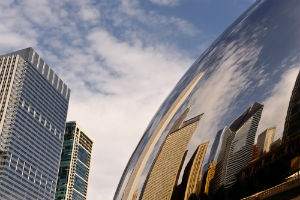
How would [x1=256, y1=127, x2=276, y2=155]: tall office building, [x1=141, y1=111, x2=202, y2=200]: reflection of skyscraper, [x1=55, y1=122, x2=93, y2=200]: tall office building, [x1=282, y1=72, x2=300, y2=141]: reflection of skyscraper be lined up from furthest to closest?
1. [x1=55, y1=122, x2=93, y2=200]: tall office building
2. [x1=141, y1=111, x2=202, y2=200]: reflection of skyscraper
3. [x1=256, y1=127, x2=276, y2=155]: tall office building
4. [x1=282, y1=72, x2=300, y2=141]: reflection of skyscraper

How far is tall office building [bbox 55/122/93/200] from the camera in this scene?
485 ft

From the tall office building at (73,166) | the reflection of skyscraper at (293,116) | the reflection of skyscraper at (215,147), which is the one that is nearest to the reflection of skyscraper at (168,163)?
the reflection of skyscraper at (215,147)

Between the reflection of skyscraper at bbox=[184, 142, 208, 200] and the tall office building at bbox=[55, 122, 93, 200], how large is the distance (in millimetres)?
144578

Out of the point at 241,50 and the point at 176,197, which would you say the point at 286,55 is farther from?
the point at 176,197

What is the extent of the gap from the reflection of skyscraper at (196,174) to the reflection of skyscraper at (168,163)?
16 cm

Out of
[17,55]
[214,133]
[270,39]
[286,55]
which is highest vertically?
[17,55]

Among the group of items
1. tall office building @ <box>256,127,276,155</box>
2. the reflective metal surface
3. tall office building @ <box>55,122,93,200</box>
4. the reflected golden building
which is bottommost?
the reflected golden building

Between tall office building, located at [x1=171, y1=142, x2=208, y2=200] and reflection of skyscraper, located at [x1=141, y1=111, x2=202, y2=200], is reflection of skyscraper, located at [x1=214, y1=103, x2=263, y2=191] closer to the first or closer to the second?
tall office building, located at [x1=171, y1=142, x2=208, y2=200]

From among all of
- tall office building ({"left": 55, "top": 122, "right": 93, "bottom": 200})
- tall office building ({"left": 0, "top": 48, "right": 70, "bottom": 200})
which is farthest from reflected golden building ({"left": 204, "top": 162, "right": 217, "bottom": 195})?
tall office building ({"left": 55, "top": 122, "right": 93, "bottom": 200})

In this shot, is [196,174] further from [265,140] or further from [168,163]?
[265,140]

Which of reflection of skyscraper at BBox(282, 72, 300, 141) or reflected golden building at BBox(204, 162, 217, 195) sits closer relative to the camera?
reflection of skyscraper at BBox(282, 72, 300, 141)

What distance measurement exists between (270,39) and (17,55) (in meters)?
132

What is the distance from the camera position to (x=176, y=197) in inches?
126

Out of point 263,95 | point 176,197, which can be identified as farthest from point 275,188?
point 176,197
